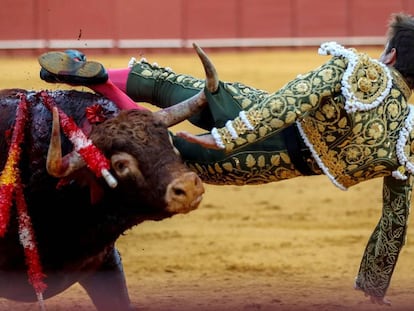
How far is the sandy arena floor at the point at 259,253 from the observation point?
12.6 ft

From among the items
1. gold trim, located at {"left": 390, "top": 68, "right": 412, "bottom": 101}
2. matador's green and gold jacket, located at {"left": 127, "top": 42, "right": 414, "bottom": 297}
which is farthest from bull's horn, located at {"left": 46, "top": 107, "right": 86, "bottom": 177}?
gold trim, located at {"left": 390, "top": 68, "right": 412, "bottom": 101}

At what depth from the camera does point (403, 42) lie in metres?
3.13

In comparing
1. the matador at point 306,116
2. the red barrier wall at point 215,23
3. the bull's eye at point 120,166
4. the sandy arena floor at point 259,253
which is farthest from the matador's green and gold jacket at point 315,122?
the red barrier wall at point 215,23

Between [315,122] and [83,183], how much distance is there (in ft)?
2.40

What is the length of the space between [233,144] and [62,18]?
8.27 meters

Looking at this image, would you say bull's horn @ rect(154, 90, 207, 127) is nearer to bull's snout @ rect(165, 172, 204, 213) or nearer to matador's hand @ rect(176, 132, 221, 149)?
matador's hand @ rect(176, 132, 221, 149)

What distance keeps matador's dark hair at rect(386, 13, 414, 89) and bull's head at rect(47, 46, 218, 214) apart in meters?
0.64

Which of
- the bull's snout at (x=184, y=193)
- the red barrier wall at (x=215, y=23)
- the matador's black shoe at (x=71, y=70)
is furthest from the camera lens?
the red barrier wall at (x=215, y=23)

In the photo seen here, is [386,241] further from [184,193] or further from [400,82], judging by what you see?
[184,193]

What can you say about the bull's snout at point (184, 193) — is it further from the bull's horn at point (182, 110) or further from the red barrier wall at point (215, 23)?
the red barrier wall at point (215, 23)

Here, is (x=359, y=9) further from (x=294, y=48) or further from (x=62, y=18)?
(x=62, y=18)

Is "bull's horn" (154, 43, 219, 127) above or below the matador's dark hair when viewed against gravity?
below

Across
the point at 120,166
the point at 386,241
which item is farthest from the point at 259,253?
the point at 120,166

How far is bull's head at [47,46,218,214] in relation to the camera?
2730 mm
